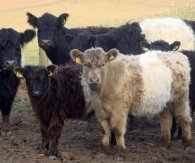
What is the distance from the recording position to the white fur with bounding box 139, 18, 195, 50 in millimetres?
10680

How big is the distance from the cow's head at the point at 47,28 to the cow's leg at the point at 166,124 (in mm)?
3241

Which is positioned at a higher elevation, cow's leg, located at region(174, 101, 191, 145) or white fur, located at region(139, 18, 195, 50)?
white fur, located at region(139, 18, 195, 50)

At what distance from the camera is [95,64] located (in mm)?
6590

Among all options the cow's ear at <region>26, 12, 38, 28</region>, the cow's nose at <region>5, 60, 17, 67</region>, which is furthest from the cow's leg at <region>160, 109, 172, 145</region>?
the cow's ear at <region>26, 12, 38, 28</region>

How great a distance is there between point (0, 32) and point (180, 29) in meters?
4.37

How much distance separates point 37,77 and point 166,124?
2311mm

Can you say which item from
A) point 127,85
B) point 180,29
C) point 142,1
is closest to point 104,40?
point 180,29

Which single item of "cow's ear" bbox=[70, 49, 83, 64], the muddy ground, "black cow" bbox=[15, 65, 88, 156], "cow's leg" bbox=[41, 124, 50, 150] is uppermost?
"cow's ear" bbox=[70, 49, 83, 64]

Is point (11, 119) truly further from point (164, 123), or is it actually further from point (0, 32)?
point (164, 123)

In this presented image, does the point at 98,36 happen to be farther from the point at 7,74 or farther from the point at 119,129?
the point at 119,129

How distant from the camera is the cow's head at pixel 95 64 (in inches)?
255

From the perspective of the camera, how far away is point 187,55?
7.91m

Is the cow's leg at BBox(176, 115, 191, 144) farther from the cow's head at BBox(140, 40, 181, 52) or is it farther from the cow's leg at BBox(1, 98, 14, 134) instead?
the cow's leg at BBox(1, 98, 14, 134)

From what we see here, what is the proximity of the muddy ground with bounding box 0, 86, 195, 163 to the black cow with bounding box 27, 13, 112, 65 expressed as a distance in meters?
1.55
